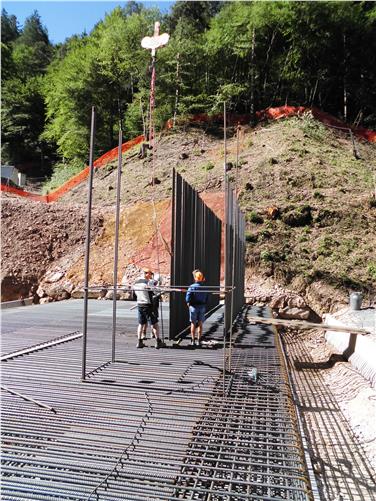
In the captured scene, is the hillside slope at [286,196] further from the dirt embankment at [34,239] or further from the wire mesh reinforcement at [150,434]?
the wire mesh reinforcement at [150,434]

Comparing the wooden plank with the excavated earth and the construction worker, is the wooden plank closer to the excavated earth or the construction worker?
the excavated earth

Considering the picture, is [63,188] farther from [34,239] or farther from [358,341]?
[358,341]

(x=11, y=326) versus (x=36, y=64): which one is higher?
(x=36, y=64)

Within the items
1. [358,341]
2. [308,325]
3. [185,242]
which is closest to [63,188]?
[185,242]

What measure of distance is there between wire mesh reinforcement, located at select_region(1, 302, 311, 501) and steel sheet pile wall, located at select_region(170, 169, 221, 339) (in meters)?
2.08

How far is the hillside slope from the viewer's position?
17.5 meters

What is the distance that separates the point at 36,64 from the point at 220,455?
66.2 m

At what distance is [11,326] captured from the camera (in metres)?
9.34

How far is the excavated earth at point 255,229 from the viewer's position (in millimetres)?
16781

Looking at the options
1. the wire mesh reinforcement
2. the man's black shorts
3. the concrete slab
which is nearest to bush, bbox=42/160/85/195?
the concrete slab

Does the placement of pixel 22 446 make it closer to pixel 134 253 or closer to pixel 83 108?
pixel 134 253

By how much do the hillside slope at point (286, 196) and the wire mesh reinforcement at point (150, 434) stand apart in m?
8.99

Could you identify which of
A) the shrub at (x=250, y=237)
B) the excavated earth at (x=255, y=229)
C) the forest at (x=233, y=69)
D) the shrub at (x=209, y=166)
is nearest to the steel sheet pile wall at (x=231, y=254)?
the excavated earth at (x=255, y=229)

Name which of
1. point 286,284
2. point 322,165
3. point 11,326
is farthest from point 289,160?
point 11,326
